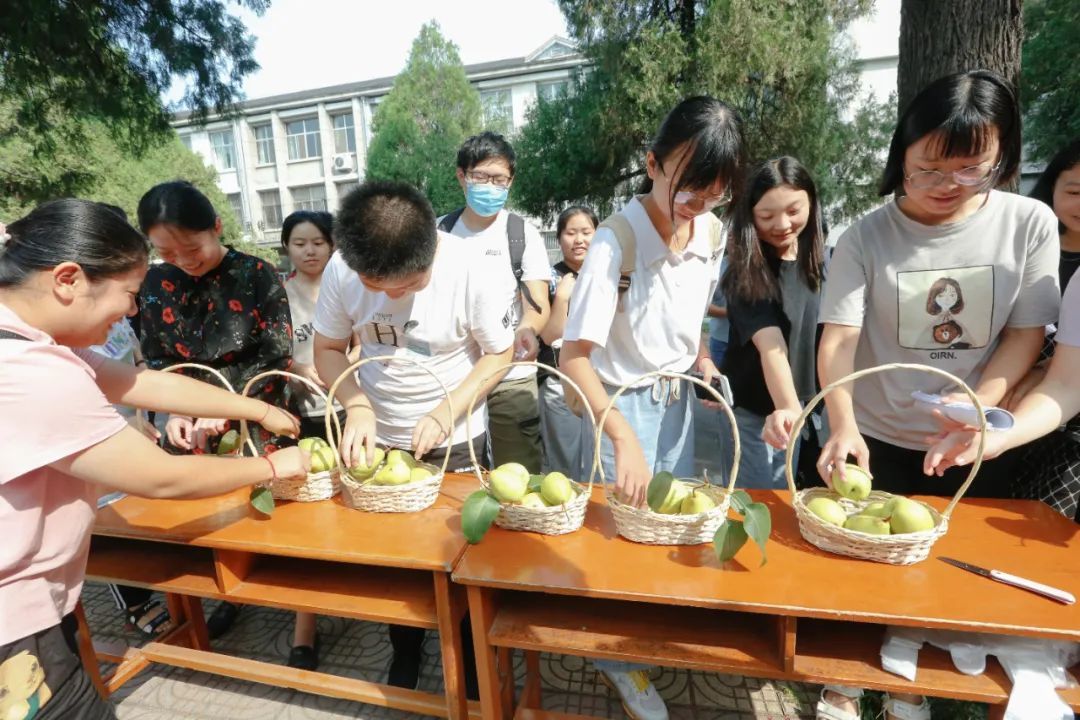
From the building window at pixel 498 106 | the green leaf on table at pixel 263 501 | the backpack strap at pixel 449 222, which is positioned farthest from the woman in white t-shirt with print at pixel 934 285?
the building window at pixel 498 106

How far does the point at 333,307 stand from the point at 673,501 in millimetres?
1387

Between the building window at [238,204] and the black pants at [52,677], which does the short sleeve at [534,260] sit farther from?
the building window at [238,204]

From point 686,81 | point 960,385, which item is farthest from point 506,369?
point 686,81

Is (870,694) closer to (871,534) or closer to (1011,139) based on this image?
(871,534)

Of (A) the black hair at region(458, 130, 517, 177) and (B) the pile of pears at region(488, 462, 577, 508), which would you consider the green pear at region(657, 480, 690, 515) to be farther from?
(A) the black hair at region(458, 130, 517, 177)

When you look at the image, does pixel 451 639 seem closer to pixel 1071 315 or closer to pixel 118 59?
pixel 1071 315

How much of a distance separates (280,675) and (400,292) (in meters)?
1.39

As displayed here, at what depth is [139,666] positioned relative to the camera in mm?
2127

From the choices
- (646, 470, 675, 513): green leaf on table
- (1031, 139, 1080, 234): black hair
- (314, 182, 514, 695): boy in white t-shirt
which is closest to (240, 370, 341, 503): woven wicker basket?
(314, 182, 514, 695): boy in white t-shirt

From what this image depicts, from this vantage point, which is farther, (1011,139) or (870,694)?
(870,694)

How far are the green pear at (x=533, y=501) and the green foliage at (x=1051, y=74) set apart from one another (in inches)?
555

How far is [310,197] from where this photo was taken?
26.5 metres

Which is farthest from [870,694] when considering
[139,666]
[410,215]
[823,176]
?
[823,176]

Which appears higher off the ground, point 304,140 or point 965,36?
point 304,140
